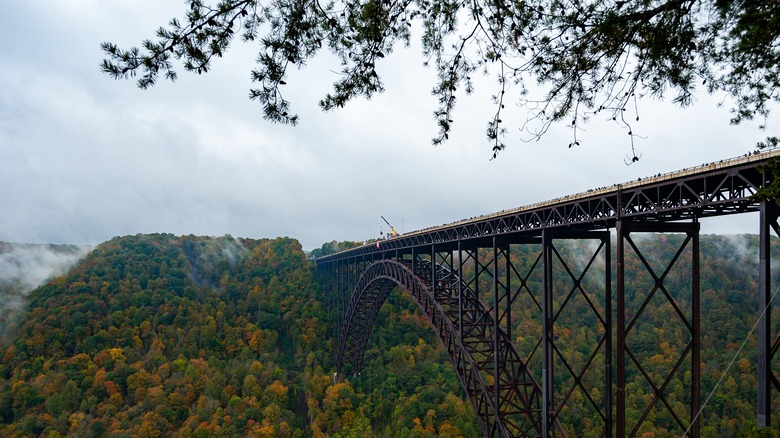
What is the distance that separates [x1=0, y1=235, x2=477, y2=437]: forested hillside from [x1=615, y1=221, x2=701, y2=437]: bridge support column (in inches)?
844

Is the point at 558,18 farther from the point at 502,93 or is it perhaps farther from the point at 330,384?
the point at 330,384

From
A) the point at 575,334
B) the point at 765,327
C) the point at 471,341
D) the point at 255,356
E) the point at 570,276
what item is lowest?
the point at 255,356

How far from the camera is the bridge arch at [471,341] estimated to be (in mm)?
17453

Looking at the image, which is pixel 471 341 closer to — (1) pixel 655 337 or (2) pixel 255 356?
(2) pixel 255 356

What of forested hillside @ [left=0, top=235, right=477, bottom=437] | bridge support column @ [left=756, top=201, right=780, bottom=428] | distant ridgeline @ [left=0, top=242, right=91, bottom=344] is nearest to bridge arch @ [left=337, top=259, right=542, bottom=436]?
bridge support column @ [left=756, top=201, right=780, bottom=428]

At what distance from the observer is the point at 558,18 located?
5523 millimetres

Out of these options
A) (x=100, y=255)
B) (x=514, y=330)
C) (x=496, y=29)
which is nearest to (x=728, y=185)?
(x=496, y=29)

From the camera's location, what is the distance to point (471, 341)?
21.9 m

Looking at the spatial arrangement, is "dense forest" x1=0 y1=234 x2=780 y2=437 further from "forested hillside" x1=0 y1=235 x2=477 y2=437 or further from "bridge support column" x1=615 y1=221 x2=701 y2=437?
"bridge support column" x1=615 y1=221 x2=701 y2=437

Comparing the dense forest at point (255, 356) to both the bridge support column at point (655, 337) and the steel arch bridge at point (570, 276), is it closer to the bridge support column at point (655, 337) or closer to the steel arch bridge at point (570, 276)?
the bridge support column at point (655, 337)

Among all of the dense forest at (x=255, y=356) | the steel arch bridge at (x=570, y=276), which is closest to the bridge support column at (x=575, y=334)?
the steel arch bridge at (x=570, y=276)

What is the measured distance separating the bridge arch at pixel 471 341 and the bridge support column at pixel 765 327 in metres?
10.4

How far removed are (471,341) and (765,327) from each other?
16.0m

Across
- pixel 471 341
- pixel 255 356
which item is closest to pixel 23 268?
pixel 255 356
